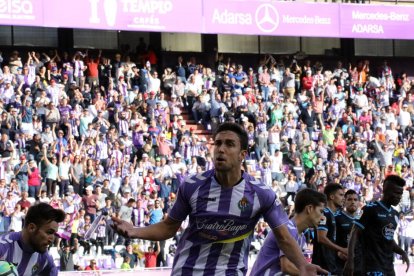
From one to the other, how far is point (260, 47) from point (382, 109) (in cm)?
517

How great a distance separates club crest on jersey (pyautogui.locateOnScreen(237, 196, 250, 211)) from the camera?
907 centimetres

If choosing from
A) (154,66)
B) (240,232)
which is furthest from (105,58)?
(240,232)

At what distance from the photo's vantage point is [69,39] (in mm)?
36531

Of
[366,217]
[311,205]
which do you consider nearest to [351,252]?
[366,217]

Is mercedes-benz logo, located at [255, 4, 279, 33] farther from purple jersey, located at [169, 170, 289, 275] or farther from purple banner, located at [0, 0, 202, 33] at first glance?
purple jersey, located at [169, 170, 289, 275]

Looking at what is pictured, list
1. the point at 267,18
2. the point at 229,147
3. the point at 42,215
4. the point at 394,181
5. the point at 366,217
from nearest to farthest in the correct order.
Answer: the point at 229,147 < the point at 42,215 < the point at 394,181 < the point at 366,217 < the point at 267,18

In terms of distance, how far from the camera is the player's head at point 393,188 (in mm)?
13938

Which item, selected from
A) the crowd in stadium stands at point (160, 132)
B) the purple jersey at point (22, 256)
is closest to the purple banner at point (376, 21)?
Answer: the crowd in stadium stands at point (160, 132)

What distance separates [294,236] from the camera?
10.3m

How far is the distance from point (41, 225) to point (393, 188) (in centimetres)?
578

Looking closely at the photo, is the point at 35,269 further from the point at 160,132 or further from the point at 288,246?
the point at 160,132

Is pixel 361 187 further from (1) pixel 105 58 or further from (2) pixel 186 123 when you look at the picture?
(1) pixel 105 58

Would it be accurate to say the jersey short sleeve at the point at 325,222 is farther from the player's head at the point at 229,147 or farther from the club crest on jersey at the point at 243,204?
the player's head at the point at 229,147

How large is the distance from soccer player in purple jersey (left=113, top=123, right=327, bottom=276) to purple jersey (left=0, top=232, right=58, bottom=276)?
44.6 inches
